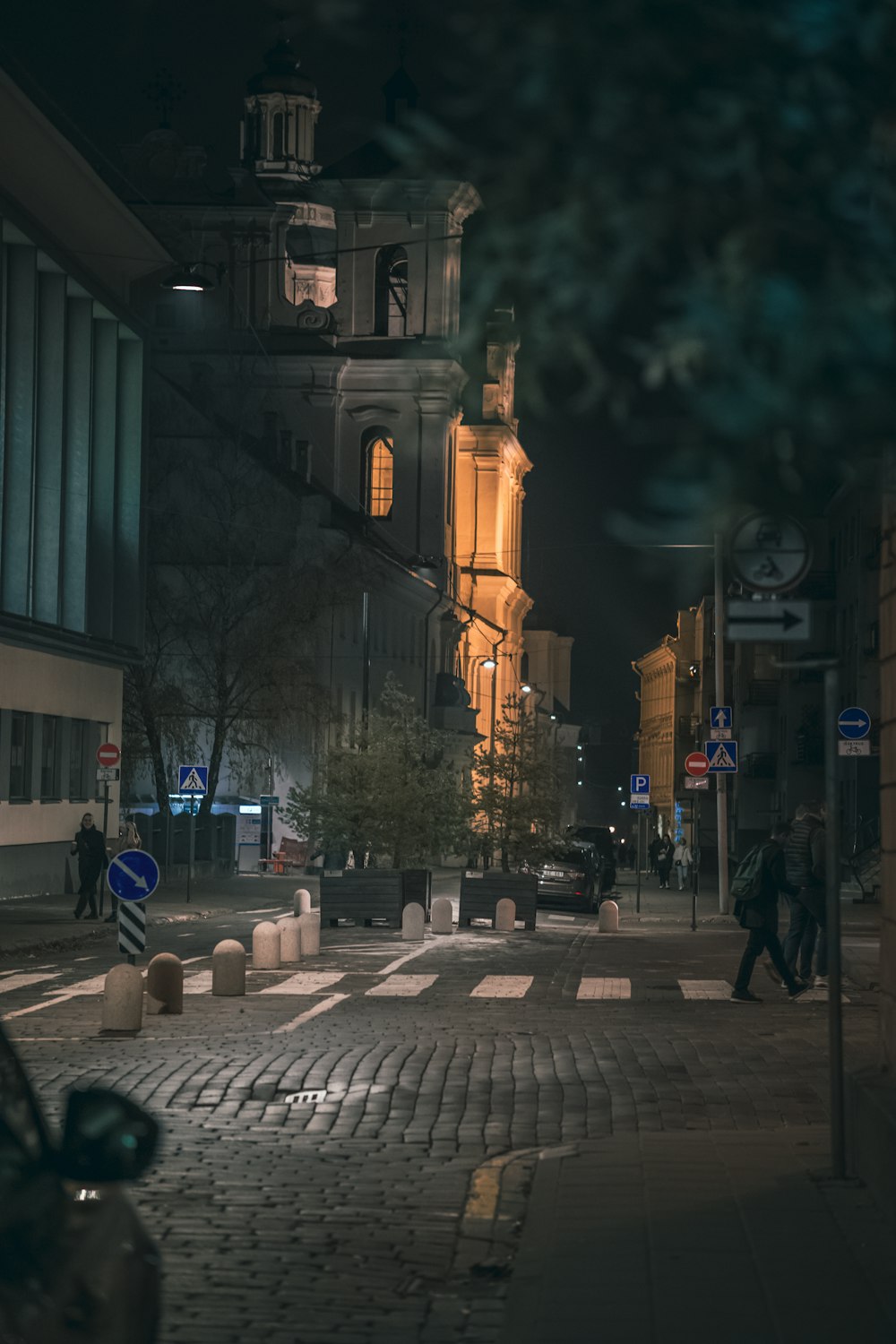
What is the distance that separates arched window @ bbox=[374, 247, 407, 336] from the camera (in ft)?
273

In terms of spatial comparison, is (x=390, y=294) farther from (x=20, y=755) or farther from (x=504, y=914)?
(x=504, y=914)

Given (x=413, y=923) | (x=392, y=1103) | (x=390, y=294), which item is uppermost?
(x=390, y=294)

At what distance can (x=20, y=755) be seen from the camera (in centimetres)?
4072

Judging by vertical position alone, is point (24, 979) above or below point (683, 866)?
below

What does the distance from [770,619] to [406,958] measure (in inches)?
695

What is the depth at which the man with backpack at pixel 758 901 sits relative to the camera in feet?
65.2

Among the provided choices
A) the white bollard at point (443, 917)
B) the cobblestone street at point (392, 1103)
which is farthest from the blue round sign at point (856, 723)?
the cobblestone street at point (392, 1103)

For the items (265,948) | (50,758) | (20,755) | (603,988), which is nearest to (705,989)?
(603,988)

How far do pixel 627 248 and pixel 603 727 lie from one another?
604ft

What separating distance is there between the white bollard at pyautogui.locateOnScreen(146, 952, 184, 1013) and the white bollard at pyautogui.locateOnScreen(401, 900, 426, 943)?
12092 mm

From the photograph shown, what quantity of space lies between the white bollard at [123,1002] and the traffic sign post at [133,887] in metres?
4.24

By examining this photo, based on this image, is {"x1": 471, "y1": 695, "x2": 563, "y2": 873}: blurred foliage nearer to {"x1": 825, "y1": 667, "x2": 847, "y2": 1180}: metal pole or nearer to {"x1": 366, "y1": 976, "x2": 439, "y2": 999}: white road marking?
{"x1": 366, "y1": 976, "x2": 439, "y2": 999}: white road marking

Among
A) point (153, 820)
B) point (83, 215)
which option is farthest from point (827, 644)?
point (83, 215)

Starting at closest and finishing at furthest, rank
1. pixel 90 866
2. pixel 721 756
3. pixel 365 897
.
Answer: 1. pixel 365 897
2. pixel 90 866
3. pixel 721 756
